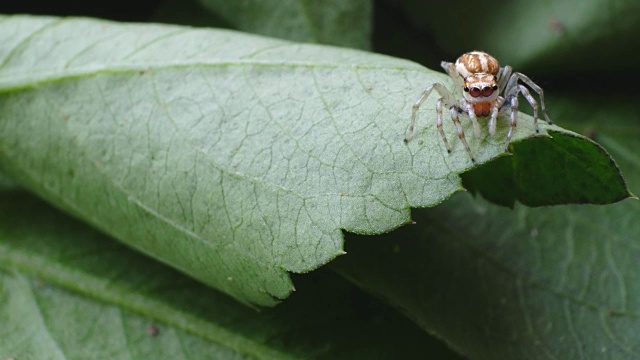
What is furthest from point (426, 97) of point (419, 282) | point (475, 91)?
point (419, 282)

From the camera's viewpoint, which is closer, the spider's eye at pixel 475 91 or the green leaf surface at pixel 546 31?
the spider's eye at pixel 475 91

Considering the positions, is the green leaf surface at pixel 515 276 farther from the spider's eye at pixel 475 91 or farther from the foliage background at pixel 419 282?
the spider's eye at pixel 475 91

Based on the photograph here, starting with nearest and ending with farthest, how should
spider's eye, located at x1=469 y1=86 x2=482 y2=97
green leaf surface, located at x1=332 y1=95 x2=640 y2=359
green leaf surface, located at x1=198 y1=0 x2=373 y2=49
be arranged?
spider's eye, located at x1=469 y1=86 x2=482 y2=97 → green leaf surface, located at x1=332 y1=95 x2=640 y2=359 → green leaf surface, located at x1=198 y1=0 x2=373 y2=49

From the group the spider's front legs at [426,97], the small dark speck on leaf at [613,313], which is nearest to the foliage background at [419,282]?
the small dark speck on leaf at [613,313]

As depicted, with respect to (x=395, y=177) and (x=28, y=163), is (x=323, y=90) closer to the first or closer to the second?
(x=395, y=177)

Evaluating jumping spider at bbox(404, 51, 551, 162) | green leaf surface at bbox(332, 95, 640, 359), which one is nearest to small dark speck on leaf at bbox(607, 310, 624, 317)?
green leaf surface at bbox(332, 95, 640, 359)

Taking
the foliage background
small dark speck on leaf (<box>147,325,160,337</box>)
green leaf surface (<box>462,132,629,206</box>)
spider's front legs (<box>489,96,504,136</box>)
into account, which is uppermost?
→ spider's front legs (<box>489,96,504,136</box>)

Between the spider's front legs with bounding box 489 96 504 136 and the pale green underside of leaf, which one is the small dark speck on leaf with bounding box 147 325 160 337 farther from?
the spider's front legs with bounding box 489 96 504 136

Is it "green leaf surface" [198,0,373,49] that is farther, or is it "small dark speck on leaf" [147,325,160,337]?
"green leaf surface" [198,0,373,49]

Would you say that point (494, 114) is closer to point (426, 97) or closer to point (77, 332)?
point (426, 97)
